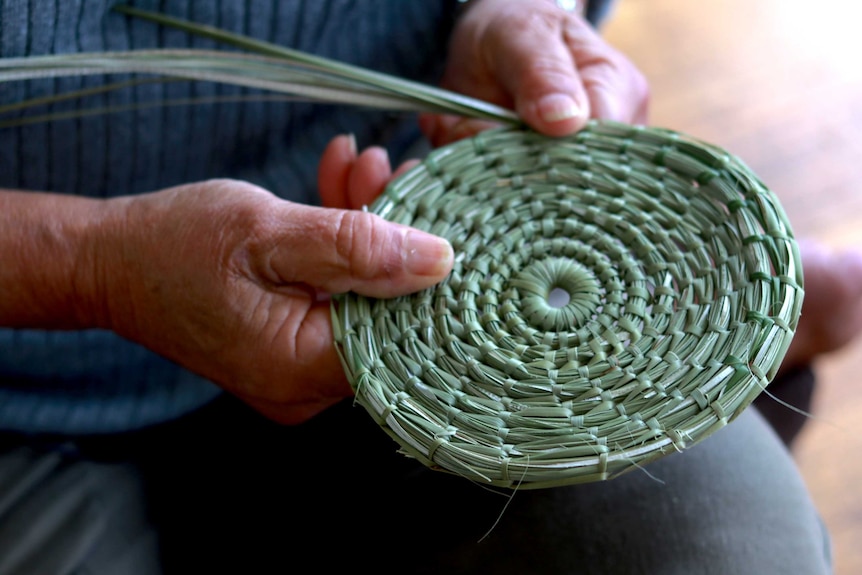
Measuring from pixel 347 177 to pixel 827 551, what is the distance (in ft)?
1.91

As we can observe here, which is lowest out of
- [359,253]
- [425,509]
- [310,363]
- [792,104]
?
[425,509]

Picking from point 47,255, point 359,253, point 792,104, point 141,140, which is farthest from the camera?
point 792,104

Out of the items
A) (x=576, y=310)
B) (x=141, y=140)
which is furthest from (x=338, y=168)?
(x=576, y=310)

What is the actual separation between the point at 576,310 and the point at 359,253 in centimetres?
17

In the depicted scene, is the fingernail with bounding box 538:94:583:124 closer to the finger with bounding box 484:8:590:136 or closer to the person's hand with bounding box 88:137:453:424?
the finger with bounding box 484:8:590:136

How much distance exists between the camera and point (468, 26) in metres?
0.86

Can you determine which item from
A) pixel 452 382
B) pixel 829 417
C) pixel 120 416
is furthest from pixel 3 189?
pixel 829 417

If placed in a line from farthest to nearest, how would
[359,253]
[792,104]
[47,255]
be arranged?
1. [792,104]
2. [47,255]
3. [359,253]

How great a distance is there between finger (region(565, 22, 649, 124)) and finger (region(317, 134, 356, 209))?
253mm

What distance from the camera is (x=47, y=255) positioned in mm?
659

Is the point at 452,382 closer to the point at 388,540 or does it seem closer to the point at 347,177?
the point at 388,540

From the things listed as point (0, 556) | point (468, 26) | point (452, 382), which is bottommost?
point (0, 556)

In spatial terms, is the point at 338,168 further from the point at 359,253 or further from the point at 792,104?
the point at 792,104

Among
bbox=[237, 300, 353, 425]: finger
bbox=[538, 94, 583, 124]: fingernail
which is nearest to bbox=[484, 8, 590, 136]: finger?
bbox=[538, 94, 583, 124]: fingernail
